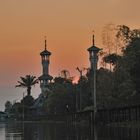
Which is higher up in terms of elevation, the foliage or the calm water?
the foliage

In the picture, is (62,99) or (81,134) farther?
(62,99)

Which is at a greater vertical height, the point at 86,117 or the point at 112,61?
the point at 112,61

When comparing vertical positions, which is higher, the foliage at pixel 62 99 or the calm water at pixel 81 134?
the foliage at pixel 62 99

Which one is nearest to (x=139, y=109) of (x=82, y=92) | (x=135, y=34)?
(x=135, y=34)

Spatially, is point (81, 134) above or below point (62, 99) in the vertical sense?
below

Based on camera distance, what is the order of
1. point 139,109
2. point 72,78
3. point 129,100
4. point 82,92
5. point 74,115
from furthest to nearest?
point 72,78 < point 82,92 < point 74,115 < point 129,100 < point 139,109

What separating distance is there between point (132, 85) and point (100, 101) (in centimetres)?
2141

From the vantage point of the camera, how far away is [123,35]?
324 ft

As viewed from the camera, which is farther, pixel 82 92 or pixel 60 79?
pixel 60 79

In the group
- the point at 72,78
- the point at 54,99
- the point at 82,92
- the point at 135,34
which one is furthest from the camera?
the point at 72,78

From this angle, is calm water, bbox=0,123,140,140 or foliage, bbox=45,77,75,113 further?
foliage, bbox=45,77,75,113

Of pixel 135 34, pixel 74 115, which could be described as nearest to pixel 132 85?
pixel 135 34

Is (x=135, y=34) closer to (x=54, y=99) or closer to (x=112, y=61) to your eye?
(x=112, y=61)

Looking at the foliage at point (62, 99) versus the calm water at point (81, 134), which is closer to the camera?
the calm water at point (81, 134)
